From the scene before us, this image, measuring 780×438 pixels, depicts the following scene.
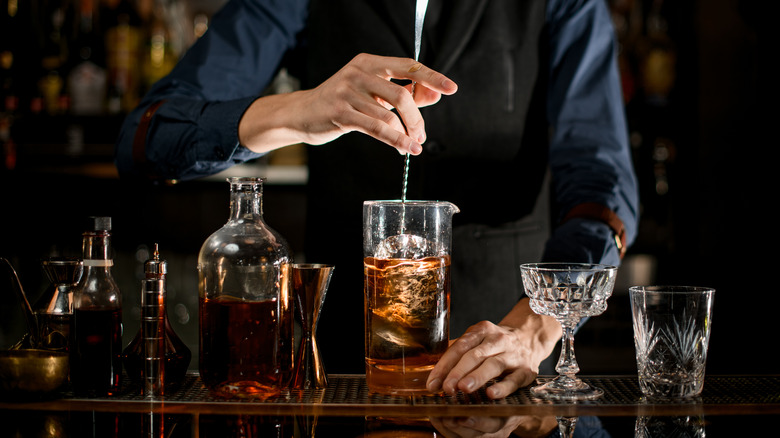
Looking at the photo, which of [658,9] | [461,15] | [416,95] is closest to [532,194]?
[461,15]

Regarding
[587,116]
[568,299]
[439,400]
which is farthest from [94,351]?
[587,116]

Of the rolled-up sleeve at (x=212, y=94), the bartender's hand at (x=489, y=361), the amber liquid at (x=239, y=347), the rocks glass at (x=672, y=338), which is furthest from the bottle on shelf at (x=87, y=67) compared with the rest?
the rocks glass at (x=672, y=338)

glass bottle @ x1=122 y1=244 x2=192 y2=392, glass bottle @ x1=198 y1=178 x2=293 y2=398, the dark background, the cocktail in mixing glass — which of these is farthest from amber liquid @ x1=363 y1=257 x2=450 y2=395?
the dark background

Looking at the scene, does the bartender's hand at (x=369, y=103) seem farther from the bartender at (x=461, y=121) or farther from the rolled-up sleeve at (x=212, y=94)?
the bartender at (x=461, y=121)

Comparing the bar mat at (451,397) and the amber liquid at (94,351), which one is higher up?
the amber liquid at (94,351)

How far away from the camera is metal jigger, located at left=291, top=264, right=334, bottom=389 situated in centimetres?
93

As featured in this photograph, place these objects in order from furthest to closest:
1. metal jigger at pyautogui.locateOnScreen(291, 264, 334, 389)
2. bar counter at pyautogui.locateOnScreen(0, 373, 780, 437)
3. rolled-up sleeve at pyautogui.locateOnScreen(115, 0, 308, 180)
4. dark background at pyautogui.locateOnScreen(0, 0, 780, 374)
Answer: dark background at pyautogui.locateOnScreen(0, 0, 780, 374) → rolled-up sleeve at pyautogui.locateOnScreen(115, 0, 308, 180) → metal jigger at pyautogui.locateOnScreen(291, 264, 334, 389) → bar counter at pyautogui.locateOnScreen(0, 373, 780, 437)

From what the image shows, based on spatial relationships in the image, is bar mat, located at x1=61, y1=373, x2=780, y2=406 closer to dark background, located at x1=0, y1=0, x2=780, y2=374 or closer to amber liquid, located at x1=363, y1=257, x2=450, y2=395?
amber liquid, located at x1=363, y1=257, x2=450, y2=395

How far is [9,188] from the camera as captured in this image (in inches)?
108

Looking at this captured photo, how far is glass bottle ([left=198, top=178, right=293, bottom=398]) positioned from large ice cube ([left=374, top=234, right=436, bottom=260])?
13cm

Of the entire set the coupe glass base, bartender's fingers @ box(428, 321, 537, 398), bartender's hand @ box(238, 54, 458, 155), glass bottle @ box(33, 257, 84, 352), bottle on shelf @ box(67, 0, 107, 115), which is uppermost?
bottle on shelf @ box(67, 0, 107, 115)

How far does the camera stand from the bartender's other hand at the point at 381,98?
3.05 feet

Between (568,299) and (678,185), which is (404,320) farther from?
(678,185)

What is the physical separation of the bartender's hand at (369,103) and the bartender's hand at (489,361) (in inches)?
10.2
